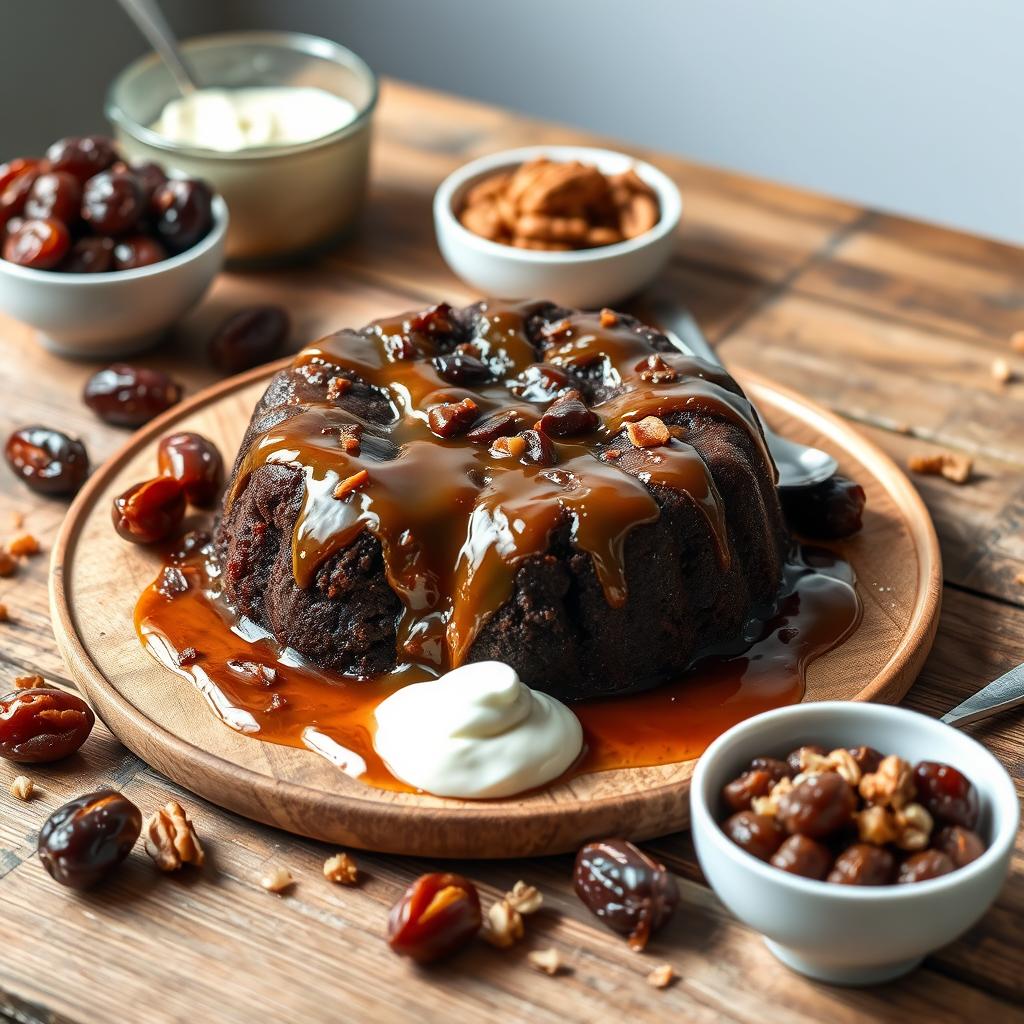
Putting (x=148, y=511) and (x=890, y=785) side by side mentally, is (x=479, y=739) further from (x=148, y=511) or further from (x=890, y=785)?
(x=148, y=511)

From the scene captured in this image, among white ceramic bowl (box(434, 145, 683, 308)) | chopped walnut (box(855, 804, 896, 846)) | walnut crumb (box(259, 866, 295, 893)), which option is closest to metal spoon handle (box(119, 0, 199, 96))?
white ceramic bowl (box(434, 145, 683, 308))

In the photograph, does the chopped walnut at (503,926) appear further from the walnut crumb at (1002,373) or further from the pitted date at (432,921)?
the walnut crumb at (1002,373)

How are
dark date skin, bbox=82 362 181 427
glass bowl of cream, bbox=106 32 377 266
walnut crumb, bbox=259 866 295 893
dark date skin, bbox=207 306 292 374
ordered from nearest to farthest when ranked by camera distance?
walnut crumb, bbox=259 866 295 893
dark date skin, bbox=82 362 181 427
dark date skin, bbox=207 306 292 374
glass bowl of cream, bbox=106 32 377 266

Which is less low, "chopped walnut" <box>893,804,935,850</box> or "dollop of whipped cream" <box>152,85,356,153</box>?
"chopped walnut" <box>893,804,935,850</box>

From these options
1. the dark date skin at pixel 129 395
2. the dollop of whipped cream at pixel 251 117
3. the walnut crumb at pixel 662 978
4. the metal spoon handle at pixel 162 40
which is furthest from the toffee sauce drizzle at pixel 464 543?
the metal spoon handle at pixel 162 40

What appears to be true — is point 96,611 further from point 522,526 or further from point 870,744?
point 870,744

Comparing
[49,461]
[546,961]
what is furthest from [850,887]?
[49,461]

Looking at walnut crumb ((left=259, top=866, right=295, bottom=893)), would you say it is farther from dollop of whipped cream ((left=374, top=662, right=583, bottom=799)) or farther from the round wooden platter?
dollop of whipped cream ((left=374, top=662, right=583, bottom=799))
